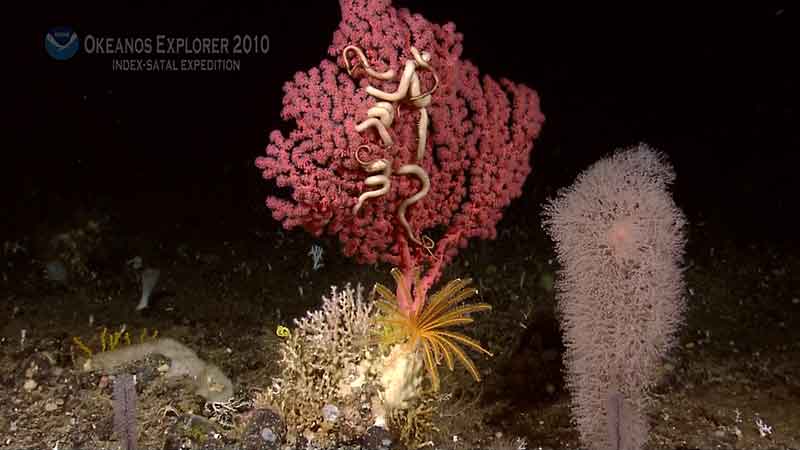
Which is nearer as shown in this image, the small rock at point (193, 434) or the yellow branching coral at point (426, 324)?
the small rock at point (193, 434)

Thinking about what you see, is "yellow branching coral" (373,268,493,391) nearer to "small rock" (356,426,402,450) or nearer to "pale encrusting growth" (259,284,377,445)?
"pale encrusting growth" (259,284,377,445)

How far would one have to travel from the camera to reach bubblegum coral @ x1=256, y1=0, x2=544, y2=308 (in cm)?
343

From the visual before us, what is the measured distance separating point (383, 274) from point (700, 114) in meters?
4.44

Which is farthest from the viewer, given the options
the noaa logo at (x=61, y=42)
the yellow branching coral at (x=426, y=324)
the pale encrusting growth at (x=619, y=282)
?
the noaa logo at (x=61, y=42)

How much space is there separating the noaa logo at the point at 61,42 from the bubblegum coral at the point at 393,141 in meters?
3.66

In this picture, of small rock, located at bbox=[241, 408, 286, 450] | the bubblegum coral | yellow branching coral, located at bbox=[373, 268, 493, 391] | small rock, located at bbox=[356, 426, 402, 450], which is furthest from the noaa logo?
small rock, located at bbox=[356, 426, 402, 450]

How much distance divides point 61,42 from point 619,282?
574cm

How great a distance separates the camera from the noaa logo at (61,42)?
5.96 metres

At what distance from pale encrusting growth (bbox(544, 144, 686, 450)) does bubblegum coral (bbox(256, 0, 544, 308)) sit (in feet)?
2.31

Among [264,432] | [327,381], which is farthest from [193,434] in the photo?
[327,381]

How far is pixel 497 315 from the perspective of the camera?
197 inches

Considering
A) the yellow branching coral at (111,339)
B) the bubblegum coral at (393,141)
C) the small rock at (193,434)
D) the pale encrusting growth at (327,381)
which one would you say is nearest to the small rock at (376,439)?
the pale encrusting growth at (327,381)

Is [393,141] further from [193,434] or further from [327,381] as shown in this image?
[193,434]

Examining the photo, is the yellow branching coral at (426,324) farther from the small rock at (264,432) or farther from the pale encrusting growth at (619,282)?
the small rock at (264,432)
